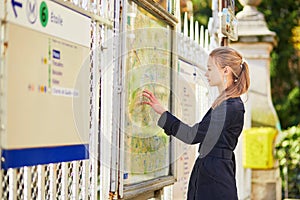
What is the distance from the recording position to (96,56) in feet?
12.6

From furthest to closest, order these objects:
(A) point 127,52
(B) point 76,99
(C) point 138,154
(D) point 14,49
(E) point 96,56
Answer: (C) point 138,154, (A) point 127,52, (E) point 96,56, (B) point 76,99, (D) point 14,49

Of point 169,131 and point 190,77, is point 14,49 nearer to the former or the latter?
point 169,131

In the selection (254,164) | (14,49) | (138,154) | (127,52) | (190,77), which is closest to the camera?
(14,49)

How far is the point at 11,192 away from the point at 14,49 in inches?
26.6

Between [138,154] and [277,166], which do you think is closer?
[138,154]

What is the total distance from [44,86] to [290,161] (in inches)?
253

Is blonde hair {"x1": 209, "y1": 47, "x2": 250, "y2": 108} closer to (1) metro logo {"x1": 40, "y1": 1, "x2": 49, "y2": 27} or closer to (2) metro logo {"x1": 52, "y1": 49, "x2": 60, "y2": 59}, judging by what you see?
(2) metro logo {"x1": 52, "y1": 49, "x2": 60, "y2": 59}

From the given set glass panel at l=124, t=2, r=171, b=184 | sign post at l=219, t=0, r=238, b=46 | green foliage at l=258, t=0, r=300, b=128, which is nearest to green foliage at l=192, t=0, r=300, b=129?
green foliage at l=258, t=0, r=300, b=128

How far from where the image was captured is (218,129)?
427 centimetres

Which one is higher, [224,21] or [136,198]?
[224,21]

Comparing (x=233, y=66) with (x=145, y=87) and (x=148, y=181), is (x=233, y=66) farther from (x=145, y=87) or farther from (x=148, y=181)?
(x=148, y=181)

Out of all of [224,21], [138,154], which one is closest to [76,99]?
[138,154]

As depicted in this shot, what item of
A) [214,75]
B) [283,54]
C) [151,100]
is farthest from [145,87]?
[283,54]

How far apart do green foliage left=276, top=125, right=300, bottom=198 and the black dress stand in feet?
14.5
